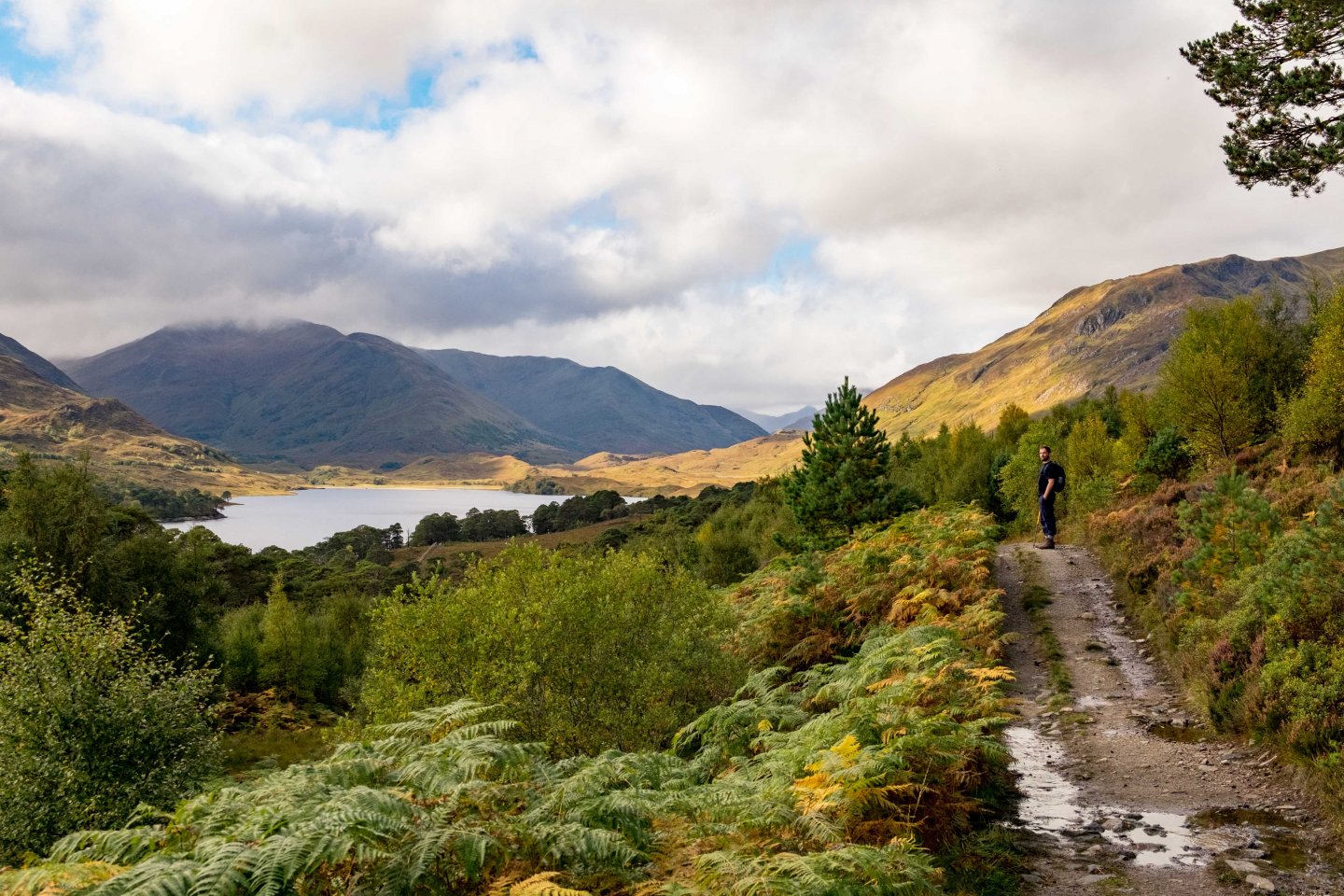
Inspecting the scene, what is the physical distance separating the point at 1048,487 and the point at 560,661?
16.0m

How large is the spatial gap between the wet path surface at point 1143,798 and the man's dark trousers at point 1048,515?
9.94m

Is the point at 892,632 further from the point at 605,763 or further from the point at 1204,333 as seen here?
the point at 1204,333

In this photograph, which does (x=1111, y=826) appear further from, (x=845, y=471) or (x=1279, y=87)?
(x=845, y=471)

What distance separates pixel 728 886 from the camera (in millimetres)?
5859

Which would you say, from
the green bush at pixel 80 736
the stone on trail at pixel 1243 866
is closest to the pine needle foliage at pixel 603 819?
the stone on trail at pixel 1243 866

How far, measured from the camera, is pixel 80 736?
62.0 ft

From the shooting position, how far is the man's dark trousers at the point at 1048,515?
79.6 ft

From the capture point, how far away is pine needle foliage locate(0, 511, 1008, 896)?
19.0ft

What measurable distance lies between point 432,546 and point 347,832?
165 metres

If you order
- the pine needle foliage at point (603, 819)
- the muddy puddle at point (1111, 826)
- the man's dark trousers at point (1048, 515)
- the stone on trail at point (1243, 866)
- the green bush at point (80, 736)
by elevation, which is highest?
the man's dark trousers at point (1048, 515)

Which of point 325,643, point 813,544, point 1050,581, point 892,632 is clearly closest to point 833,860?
point 892,632

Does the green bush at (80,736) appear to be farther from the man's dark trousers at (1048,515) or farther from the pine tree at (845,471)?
the man's dark trousers at (1048,515)

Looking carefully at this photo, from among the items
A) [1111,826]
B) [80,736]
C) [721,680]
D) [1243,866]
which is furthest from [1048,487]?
[80,736]

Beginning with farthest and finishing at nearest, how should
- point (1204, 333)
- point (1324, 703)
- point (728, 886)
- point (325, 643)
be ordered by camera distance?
point (325, 643), point (1204, 333), point (1324, 703), point (728, 886)
